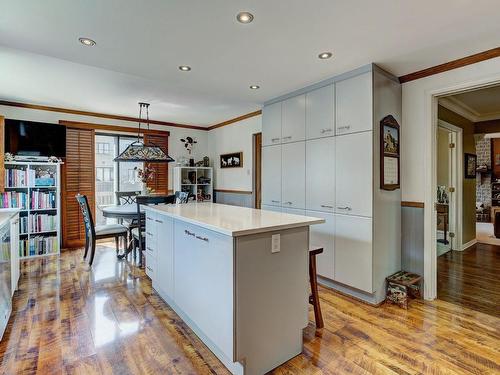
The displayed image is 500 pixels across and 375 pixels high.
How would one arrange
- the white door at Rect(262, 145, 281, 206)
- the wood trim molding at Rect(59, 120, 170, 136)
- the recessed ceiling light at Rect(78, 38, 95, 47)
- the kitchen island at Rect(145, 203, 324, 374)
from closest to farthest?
1. the kitchen island at Rect(145, 203, 324, 374)
2. the recessed ceiling light at Rect(78, 38, 95, 47)
3. the white door at Rect(262, 145, 281, 206)
4. the wood trim molding at Rect(59, 120, 170, 136)

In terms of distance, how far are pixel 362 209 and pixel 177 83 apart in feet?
8.34

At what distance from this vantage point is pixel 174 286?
244 centimetres

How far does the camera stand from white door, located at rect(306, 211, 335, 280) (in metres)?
3.03

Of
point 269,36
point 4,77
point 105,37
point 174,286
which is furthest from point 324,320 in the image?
point 4,77

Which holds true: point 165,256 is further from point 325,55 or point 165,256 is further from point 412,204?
point 412,204

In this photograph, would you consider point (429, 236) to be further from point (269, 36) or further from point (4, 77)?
point (4, 77)

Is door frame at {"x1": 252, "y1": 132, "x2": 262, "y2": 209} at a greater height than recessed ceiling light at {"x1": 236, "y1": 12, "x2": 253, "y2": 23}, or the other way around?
recessed ceiling light at {"x1": 236, "y1": 12, "x2": 253, "y2": 23}

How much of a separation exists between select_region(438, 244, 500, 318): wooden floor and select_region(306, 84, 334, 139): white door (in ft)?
7.08

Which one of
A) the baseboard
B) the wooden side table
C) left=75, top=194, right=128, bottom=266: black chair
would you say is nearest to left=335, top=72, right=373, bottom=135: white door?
the wooden side table

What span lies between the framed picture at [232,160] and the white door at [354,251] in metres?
2.85

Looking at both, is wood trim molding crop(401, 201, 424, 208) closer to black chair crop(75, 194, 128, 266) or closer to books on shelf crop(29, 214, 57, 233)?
black chair crop(75, 194, 128, 266)

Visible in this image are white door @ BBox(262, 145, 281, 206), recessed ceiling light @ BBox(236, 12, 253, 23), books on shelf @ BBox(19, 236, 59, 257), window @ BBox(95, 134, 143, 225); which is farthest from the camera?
window @ BBox(95, 134, 143, 225)

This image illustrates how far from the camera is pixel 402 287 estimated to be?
8.83 ft

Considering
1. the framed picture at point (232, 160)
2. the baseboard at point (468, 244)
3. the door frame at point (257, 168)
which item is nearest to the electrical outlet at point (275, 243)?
the door frame at point (257, 168)
